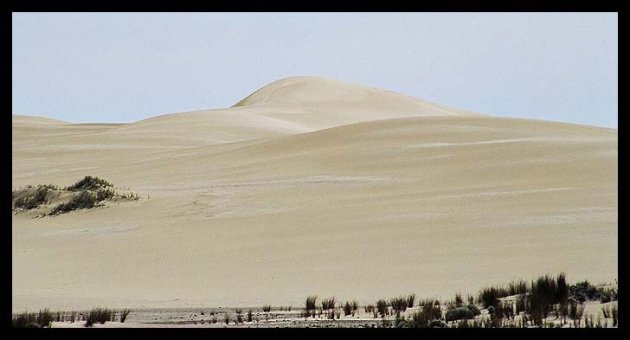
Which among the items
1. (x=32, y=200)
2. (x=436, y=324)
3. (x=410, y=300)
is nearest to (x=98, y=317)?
(x=410, y=300)

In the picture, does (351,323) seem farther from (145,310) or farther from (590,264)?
(590,264)

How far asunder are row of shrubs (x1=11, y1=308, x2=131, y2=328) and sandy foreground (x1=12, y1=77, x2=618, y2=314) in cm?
96

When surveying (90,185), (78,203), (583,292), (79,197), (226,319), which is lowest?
(226,319)

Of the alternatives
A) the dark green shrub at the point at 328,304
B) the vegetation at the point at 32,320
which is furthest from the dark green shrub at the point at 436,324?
the vegetation at the point at 32,320

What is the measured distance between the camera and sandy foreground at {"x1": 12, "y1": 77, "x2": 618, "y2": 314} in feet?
45.6

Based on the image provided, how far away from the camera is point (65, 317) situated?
11570 millimetres

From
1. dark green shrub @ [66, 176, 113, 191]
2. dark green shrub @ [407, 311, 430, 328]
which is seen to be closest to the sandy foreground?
dark green shrub @ [66, 176, 113, 191]

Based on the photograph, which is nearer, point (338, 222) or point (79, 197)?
point (338, 222)

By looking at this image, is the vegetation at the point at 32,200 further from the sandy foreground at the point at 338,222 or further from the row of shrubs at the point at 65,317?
the row of shrubs at the point at 65,317

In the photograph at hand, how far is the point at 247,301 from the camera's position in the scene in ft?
41.9

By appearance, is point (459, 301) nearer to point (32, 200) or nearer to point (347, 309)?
point (347, 309)

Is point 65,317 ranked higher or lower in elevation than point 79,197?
lower

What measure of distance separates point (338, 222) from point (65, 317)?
26.2ft

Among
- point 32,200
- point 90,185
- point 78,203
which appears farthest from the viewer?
point 90,185
